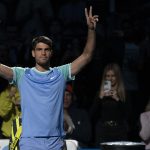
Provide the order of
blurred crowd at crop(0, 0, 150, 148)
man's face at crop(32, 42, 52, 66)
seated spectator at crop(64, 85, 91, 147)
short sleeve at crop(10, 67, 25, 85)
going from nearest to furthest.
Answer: man's face at crop(32, 42, 52, 66) → short sleeve at crop(10, 67, 25, 85) → seated spectator at crop(64, 85, 91, 147) → blurred crowd at crop(0, 0, 150, 148)

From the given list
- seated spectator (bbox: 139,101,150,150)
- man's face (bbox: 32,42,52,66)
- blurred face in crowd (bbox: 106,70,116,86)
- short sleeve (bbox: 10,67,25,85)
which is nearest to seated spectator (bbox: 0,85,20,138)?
blurred face in crowd (bbox: 106,70,116,86)

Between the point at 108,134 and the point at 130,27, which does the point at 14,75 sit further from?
the point at 130,27

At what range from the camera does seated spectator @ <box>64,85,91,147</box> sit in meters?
9.09

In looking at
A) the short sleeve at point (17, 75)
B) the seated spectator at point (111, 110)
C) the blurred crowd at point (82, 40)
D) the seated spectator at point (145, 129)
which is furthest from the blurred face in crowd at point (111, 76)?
the short sleeve at point (17, 75)

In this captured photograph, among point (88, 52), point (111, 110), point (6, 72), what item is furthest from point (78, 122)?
point (6, 72)

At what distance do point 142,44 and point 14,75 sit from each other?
469 cm

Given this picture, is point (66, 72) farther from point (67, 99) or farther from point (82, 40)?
point (82, 40)

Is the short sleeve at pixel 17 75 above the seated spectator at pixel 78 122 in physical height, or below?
above

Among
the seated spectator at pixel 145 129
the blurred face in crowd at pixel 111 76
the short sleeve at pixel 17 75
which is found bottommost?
the seated spectator at pixel 145 129

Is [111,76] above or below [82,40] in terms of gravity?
below

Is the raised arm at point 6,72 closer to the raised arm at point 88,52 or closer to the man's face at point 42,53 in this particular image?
the man's face at point 42,53

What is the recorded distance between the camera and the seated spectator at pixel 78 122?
358 inches

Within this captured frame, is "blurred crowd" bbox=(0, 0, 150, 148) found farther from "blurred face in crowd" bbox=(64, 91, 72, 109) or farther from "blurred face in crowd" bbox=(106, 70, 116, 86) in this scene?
"blurred face in crowd" bbox=(64, 91, 72, 109)

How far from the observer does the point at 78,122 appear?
Result: 9.19 m
